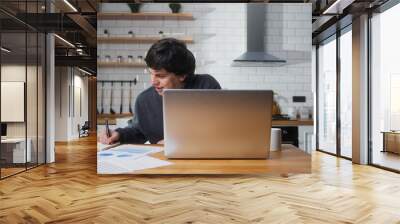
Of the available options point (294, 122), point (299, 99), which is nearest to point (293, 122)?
point (294, 122)

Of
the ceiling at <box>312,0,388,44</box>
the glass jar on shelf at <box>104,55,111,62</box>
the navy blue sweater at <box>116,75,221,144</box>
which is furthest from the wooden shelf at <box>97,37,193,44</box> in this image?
the ceiling at <box>312,0,388,44</box>

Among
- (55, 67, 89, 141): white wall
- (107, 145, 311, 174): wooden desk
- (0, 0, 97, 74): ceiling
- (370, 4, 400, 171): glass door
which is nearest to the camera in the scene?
(107, 145, 311, 174): wooden desk

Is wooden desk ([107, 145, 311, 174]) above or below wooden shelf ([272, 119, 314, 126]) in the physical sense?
below

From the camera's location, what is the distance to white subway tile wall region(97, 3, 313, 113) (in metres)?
4.29

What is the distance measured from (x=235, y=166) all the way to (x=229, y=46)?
319cm

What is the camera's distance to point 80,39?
9039mm

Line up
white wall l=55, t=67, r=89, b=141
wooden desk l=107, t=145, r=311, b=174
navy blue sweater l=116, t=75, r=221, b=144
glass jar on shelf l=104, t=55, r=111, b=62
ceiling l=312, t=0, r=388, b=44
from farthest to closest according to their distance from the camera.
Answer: white wall l=55, t=67, r=89, b=141 < ceiling l=312, t=0, r=388, b=44 < glass jar on shelf l=104, t=55, r=111, b=62 < navy blue sweater l=116, t=75, r=221, b=144 < wooden desk l=107, t=145, r=311, b=174

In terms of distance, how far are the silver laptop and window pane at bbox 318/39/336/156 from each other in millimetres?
6509

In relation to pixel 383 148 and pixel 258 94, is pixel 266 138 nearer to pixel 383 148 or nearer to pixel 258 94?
pixel 258 94

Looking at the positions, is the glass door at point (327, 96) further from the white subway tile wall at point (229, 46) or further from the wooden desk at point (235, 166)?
the wooden desk at point (235, 166)

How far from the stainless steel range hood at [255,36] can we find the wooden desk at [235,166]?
2.65 meters

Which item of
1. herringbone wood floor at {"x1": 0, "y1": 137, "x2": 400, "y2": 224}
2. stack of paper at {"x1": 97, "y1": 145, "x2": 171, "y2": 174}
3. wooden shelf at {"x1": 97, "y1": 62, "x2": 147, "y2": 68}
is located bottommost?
herringbone wood floor at {"x1": 0, "y1": 137, "x2": 400, "y2": 224}

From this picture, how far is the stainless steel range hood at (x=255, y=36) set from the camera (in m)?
4.11

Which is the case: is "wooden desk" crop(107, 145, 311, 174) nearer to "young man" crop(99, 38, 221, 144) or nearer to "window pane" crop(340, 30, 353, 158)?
"young man" crop(99, 38, 221, 144)
